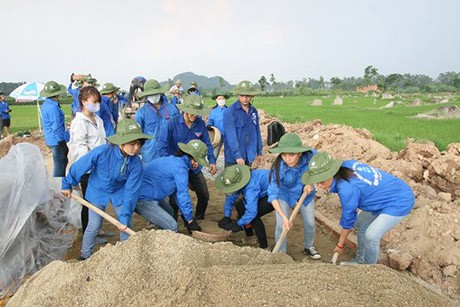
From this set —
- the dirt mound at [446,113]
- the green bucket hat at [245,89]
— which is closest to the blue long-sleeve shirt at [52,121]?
the green bucket hat at [245,89]

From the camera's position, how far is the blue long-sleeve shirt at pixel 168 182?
3816 mm

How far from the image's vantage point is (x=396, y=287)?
2.29 metres

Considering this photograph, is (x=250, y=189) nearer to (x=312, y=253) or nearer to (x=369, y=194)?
(x=312, y=253)

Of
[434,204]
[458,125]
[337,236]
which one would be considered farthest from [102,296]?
[458,125]

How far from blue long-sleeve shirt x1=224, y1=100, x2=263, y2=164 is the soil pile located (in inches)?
49.8

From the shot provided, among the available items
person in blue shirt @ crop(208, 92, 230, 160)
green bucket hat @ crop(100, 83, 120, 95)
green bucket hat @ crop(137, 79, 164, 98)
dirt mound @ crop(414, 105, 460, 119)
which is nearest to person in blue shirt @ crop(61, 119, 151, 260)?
green bucket hat @ crop(137, 79, 164, 98)

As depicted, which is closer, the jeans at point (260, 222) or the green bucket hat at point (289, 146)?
the green bucket hat at point (289, 146)

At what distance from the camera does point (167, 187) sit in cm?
390

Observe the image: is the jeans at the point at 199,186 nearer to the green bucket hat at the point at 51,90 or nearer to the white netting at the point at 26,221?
the white netting at the point at 26,221

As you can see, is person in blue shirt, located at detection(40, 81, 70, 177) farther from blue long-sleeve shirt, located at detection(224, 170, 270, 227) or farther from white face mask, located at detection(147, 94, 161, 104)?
blue long-sleeve shirt, located at detection(224, 170, 270, 227)

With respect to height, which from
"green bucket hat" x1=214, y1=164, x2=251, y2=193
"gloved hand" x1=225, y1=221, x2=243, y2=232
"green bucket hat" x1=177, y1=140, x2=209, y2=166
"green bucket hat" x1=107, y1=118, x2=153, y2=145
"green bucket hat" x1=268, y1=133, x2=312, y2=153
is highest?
"green bucket hat" x1=107, y1=118, x2=153, y2=145

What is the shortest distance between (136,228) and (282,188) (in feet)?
6.36

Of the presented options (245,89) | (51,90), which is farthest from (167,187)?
(51,90)

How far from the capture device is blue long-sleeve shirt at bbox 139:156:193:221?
3816mm
